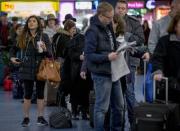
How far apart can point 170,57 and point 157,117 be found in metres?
0.62

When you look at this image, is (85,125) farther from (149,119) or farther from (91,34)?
(149,119)

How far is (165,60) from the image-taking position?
532 centimetres

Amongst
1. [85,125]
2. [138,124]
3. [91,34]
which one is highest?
[91,34]

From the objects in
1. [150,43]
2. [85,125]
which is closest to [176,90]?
[150,43]

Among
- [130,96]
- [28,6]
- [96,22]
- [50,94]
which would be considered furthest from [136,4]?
[96,22]

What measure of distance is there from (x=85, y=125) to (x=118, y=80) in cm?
222

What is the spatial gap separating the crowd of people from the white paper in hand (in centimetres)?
5

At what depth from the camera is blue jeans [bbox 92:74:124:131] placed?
6.57 metres

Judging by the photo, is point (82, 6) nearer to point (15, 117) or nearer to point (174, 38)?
point (15, 117)

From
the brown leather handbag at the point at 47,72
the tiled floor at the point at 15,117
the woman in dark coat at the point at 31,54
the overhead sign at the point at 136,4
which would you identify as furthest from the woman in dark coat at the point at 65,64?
the overhead sign at the point at 136,4

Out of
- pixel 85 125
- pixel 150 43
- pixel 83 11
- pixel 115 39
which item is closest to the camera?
pixel 150 43

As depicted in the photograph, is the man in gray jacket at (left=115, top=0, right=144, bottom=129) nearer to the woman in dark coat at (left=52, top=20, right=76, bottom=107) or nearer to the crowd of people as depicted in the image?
the crowd of people

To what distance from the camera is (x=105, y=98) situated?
6.59 meters

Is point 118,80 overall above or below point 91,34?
below
